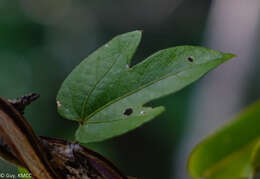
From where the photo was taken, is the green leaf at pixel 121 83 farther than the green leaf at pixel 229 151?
Answer: No

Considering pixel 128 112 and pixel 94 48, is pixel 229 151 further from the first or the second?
pixel 94 48

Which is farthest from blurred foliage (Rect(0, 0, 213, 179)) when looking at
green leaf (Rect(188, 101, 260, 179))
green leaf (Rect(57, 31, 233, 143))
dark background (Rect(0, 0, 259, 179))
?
green leaf (Rect(57, 31, 233, 143))

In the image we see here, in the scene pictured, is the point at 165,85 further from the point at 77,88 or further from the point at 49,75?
the point at 49,75

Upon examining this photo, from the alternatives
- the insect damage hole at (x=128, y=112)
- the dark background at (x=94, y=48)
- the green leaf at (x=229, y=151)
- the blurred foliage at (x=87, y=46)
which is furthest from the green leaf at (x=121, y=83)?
the dark background at (x=94, y=48)

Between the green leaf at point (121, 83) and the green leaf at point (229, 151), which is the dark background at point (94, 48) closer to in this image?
the green leaf at point (229, 151)

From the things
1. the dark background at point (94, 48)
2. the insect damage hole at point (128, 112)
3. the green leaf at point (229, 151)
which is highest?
the insect damage hole at point (128, 112)

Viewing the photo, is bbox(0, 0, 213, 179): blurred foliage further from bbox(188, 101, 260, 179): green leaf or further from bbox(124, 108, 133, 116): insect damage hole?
bbox(124, 108, 133, 116): insect damage hole

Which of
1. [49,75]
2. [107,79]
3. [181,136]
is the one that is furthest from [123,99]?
[181,136]
